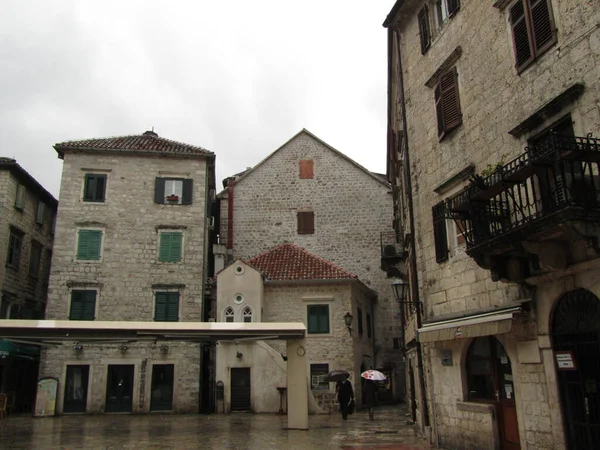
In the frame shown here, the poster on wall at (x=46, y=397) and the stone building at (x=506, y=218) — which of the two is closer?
the stone building at (x=506, y=218)

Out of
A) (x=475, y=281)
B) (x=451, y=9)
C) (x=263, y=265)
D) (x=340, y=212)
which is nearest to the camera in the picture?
(x=475, y=281)

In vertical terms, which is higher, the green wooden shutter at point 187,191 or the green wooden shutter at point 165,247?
the green wooden shutter at point 187,191

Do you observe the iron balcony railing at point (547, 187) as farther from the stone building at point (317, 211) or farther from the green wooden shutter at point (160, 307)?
the stone building at point (317, 211)

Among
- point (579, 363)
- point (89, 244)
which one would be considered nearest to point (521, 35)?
point (579, 363)

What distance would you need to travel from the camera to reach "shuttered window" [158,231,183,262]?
26250 millimetres

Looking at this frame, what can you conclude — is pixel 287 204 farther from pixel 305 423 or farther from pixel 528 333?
pixel 528 333

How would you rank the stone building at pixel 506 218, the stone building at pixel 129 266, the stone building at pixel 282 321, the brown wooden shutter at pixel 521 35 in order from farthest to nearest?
the stone building at pixel 129 266, the stone building at pixel 282 321, the brown wooden shutter at pixel 521 35, the stone building at pixel 506 218

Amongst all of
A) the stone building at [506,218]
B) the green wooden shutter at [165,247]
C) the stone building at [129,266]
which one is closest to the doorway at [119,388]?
the stone building at [129,266]

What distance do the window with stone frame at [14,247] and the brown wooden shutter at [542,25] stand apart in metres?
23.8

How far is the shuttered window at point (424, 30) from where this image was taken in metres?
14.2

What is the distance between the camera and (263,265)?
27.1m

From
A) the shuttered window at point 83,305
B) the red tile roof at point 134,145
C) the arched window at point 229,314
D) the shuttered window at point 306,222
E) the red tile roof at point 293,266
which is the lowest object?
the arched window at point 229,314

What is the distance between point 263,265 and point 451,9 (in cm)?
1668

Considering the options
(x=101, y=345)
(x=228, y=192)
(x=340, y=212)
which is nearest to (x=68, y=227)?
(x=101, y=345)
